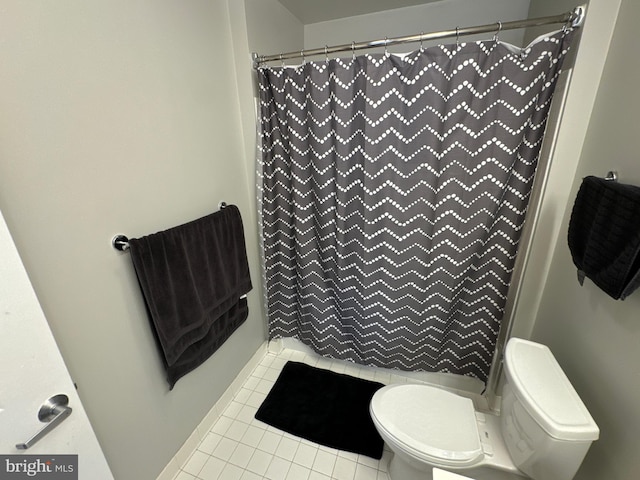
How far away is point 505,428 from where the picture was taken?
1.10 meters

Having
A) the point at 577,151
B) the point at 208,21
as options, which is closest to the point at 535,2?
the point at 577,151

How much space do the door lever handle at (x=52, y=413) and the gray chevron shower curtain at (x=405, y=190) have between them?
3.95 ft

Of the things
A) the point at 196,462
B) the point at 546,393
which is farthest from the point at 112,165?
the point at 546,393

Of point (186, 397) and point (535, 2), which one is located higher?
point (535, 2)

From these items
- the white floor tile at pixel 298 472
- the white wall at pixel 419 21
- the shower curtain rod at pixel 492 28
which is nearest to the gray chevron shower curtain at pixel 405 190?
the shower curtain rod at pixel 492 28

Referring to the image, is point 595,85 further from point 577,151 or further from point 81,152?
point 81,152

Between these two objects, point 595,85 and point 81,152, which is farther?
point 595,85

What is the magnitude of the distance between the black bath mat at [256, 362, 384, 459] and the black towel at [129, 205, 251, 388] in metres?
0.56

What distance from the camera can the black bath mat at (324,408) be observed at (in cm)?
152

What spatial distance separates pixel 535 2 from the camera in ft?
5.04

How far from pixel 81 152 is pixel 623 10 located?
1.88 metres

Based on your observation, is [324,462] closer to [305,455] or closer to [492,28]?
[305,455]

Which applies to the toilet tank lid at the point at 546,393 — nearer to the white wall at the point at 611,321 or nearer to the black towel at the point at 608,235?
the white wall at the point at 611,321

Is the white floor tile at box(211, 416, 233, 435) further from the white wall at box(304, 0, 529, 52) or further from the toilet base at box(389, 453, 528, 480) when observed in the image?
the white wall at box(304, 0, 529, 52)
